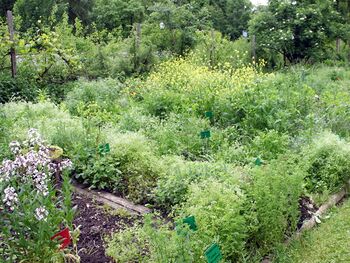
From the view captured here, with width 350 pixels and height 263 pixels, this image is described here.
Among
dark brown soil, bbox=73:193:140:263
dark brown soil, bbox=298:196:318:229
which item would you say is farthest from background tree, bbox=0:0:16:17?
dark brown soil, bbox=298:196:318:229

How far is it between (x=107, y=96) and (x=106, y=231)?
14.5 ft

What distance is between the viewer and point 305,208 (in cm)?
428

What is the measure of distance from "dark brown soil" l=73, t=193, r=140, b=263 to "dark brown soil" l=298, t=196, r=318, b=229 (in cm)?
159

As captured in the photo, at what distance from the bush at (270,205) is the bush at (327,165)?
100cm

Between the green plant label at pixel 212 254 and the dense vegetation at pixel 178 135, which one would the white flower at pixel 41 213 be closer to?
the dense vegetation at pixel 178 135

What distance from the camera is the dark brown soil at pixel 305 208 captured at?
4.13m

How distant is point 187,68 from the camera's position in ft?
28.6

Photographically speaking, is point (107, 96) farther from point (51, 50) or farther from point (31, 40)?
point (31, 40)

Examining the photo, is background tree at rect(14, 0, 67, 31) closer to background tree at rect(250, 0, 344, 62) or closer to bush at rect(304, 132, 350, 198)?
background tree at rect(250, 0, 344, 62)

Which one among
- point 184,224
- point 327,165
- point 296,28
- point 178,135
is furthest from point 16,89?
point 296,28

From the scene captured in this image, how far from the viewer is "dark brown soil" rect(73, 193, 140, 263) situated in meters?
3.37

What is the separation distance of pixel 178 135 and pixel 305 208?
1.97 meters

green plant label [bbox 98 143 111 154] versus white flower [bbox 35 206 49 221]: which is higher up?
white flower [bbox 35 206 49 221]

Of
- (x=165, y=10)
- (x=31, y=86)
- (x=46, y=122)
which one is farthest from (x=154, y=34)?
(x=46, y=122)
